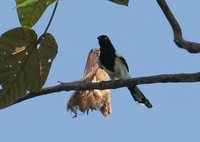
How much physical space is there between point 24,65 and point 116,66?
5534 mm

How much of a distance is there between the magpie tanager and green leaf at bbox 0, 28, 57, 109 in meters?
4.97

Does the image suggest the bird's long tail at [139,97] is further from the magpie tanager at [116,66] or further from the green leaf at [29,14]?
the green leaf at [29,14]

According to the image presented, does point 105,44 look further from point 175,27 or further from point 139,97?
point 175,27

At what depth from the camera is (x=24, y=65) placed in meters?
2.48

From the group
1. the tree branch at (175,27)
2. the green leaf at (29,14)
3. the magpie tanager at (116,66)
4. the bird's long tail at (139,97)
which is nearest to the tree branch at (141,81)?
the tree branch at (175,27)

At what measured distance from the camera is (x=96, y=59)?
20.6 feet

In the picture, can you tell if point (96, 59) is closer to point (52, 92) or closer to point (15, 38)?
point (52, 92)

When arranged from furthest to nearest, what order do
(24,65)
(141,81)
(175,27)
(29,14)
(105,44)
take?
(105,44) → (141,81) → (24,65) → (29,14) → (175,27)

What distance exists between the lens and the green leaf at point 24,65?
8.10 feet

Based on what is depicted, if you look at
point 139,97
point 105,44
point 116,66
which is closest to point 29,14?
point 139,97

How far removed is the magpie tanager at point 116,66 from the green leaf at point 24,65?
4.97m

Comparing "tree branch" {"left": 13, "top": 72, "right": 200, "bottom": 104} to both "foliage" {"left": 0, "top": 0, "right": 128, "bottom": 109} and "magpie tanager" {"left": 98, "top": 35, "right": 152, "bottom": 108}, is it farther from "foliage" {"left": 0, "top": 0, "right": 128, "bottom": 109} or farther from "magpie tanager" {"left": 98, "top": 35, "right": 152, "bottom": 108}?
"magpie tanager" {"left": 98, "top": 35, "right": 152, "bottom": 108}

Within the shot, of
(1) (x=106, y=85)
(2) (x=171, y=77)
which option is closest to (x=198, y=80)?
(2) (x=171, y=77)

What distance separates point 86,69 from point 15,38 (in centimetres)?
396
